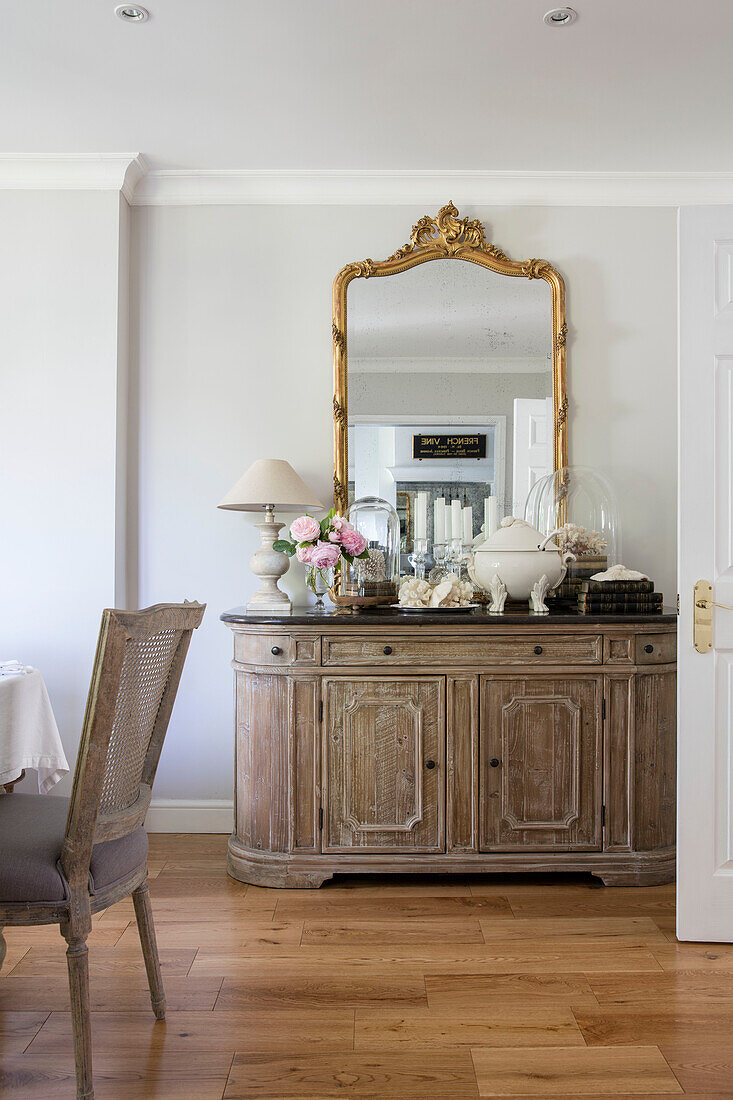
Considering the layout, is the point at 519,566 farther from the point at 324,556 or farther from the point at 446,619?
the point at 324,556

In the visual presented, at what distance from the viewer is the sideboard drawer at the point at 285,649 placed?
2.80 metres

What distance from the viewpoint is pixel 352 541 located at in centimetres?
300

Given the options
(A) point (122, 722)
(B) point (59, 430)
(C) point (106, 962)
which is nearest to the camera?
(A) point (122, 722)

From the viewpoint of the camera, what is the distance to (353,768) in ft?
9.12

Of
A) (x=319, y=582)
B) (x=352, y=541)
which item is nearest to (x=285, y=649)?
(x=352, y=541)

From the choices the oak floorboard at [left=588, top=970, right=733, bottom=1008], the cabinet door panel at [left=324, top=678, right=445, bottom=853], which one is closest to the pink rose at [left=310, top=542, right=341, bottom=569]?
the cabinet door panel at [left=324, top=678, right=445, bottom=853]

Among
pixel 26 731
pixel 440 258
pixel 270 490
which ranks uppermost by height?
pixel 440 258

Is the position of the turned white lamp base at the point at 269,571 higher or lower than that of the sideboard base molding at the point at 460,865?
higher

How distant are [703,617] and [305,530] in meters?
1.35

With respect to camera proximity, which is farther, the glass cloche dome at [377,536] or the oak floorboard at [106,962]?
the glass cloche dome at [377,536]

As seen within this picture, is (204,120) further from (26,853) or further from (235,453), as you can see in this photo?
(26,853)

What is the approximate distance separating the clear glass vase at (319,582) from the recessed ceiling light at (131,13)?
6.02 ft

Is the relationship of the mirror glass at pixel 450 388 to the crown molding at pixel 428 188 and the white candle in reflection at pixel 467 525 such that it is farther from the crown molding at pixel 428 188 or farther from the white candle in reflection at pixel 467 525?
the crown molding at pixel 428 188

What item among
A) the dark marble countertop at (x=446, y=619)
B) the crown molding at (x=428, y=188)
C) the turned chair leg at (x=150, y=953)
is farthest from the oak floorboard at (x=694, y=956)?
the crown molding at (x=428, y=188)
